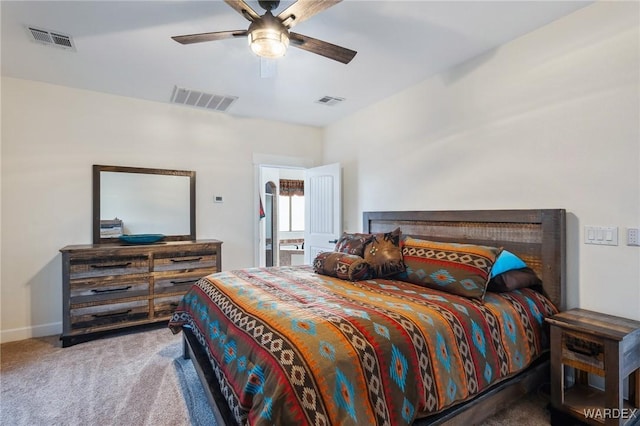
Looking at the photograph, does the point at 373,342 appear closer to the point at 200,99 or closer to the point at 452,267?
the point at 452,267

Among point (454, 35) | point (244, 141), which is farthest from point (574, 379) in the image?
point (244, 141)

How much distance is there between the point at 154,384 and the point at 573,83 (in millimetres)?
3702

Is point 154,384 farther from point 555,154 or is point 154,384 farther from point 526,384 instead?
point 555,154

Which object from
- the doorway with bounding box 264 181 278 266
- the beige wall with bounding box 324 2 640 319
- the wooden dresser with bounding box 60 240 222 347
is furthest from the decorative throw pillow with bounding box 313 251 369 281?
the doorway with bounding box 264 181 278 266

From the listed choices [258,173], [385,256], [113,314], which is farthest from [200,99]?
[385,256]

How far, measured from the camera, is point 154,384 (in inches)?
89.3

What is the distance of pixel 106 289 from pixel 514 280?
11.9 feet

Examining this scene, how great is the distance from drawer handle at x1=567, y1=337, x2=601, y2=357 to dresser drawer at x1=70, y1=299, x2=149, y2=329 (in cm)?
362

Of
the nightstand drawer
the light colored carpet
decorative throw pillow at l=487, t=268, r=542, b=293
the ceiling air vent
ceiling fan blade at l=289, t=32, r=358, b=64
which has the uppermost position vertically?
the ceiling air vent

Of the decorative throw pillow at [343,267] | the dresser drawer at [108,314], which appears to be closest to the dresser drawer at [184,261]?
the dresser drawer at [108,314]

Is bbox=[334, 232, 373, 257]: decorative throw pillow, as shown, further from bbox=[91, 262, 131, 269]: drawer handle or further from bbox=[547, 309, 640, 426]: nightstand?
bbox=[91, 262, 131, 269]: drawer handle

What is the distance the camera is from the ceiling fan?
5.62 ft

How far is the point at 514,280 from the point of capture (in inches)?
85.3

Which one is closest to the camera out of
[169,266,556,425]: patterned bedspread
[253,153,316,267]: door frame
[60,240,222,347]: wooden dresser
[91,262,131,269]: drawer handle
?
[169,266,556,425]: patterned bedspread
